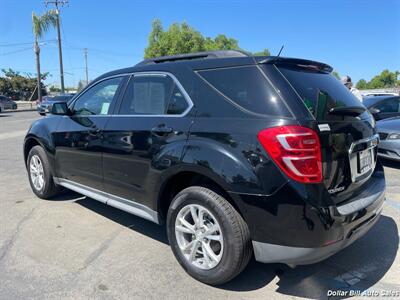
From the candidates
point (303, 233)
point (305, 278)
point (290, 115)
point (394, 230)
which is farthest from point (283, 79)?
point (394, 230)

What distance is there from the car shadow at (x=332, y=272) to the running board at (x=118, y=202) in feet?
1.62

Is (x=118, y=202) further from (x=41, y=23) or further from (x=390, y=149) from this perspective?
(x=41, y=23)

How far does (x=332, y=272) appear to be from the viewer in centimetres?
314

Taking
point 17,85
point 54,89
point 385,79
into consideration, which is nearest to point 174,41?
point 17,85

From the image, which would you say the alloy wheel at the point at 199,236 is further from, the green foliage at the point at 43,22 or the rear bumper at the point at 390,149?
the green foliage at the point at 43,22

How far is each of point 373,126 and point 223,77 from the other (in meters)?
1.48

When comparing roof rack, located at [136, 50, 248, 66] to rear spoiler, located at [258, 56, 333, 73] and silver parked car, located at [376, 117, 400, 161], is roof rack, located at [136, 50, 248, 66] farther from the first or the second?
silver parked car, located at [376, 117, 400, 161]

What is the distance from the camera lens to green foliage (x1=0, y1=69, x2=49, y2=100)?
55.6m

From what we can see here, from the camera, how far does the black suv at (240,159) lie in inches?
97.8

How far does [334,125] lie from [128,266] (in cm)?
212

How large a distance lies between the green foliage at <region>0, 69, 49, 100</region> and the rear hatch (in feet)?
192

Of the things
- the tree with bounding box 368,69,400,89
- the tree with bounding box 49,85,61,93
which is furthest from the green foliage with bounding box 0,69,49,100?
the tree with bounding box 368,69,400,89

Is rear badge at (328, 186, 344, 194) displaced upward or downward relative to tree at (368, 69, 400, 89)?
downward

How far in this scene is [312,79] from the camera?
3.01m
